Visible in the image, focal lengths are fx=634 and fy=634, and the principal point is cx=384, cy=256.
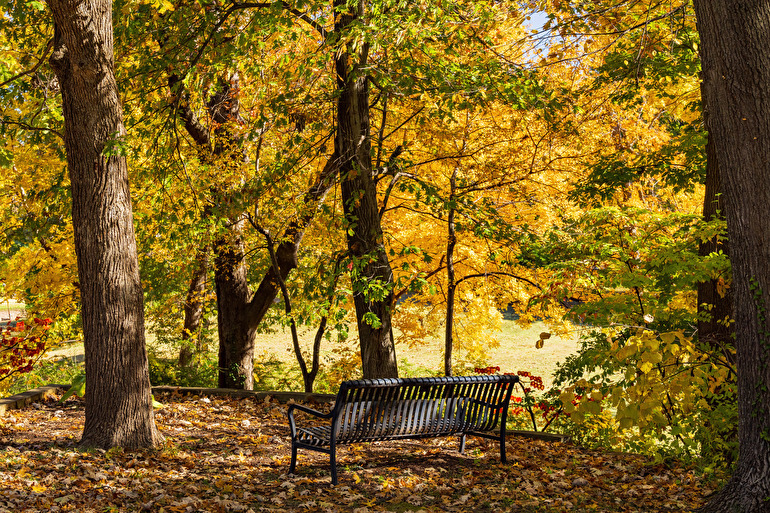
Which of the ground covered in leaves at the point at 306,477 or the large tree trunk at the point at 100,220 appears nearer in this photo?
the ground covered in leaves at the point at 306,477

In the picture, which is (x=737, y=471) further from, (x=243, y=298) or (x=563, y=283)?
(x=243, y=298)

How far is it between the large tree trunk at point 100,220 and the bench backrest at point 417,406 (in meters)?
2.04

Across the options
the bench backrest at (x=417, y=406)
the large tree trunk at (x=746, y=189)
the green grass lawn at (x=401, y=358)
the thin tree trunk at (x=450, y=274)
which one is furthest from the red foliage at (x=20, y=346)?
the large tree trunk at (x=746, y=189)

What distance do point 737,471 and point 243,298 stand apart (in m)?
8.77

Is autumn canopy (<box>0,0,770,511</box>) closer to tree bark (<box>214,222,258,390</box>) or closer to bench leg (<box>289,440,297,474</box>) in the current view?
tree bark (<box>214,222,258,390</box>)

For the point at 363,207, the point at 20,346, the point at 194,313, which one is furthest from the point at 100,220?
the point at 194,313

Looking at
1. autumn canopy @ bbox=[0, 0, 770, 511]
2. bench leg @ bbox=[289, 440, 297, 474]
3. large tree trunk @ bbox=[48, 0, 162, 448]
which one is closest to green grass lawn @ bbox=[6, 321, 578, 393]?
autumn canopy @ bbox=[0, 0, 770, 511]

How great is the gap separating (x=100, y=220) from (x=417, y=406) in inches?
130

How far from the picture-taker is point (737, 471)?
396cm

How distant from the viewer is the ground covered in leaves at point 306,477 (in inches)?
178

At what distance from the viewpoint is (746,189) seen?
12.4ft

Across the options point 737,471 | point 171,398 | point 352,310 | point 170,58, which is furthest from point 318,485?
point 352,310

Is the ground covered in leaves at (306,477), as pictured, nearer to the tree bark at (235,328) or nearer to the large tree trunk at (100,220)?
the large tree trunk at (100,220)

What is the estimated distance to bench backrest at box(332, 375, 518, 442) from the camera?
5352 mm
